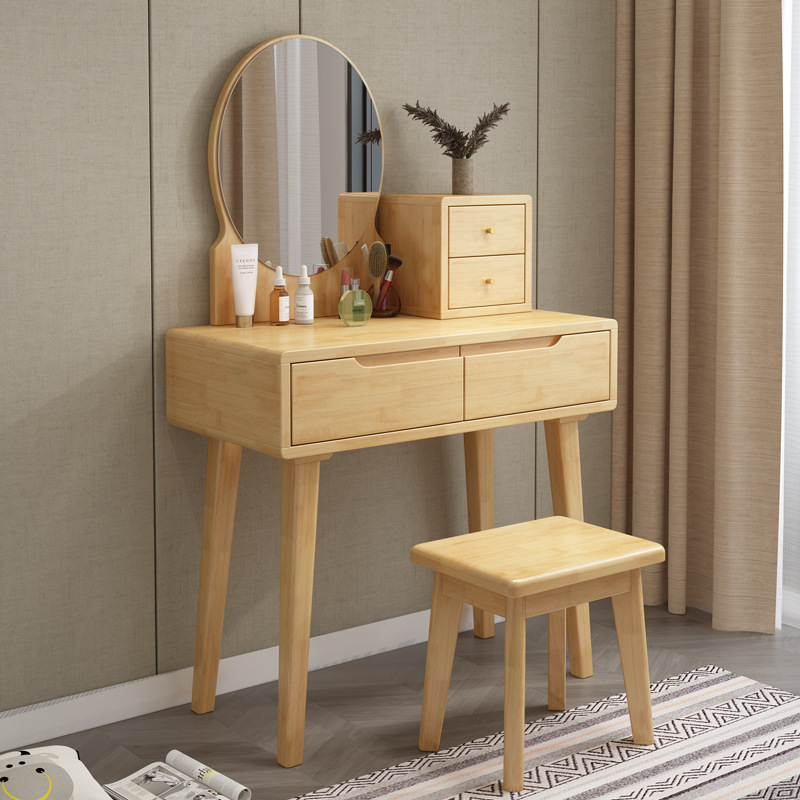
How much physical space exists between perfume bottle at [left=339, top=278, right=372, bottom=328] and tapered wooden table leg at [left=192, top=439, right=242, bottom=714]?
39cm

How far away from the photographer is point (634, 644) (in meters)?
2.34

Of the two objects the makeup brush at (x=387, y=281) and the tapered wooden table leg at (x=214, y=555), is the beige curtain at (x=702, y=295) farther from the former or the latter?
the tapered wooden table leg at (x=214, y=555)

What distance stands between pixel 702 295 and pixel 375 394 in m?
1.31

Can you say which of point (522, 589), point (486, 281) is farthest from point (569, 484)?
point (522, 589)

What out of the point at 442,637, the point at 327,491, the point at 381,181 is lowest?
the point at 442,637

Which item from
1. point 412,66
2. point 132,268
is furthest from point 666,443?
point 132,268

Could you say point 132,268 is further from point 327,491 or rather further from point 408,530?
point 408,530

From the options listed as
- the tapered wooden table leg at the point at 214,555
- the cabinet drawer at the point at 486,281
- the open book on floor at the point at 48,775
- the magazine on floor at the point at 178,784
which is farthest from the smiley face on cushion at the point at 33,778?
the cabinet drawer at the point at 486,281

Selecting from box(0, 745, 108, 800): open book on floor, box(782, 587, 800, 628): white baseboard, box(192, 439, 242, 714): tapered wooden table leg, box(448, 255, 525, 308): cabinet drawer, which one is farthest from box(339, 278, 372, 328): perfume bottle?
box(782, 587, 800, 628): white baseboard

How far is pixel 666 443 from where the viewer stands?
3262mm

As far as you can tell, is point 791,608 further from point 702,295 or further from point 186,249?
point 186,249

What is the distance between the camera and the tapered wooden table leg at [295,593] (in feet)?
7.47

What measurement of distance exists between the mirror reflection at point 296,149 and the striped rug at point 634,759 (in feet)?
3.91

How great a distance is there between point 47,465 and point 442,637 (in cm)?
93
